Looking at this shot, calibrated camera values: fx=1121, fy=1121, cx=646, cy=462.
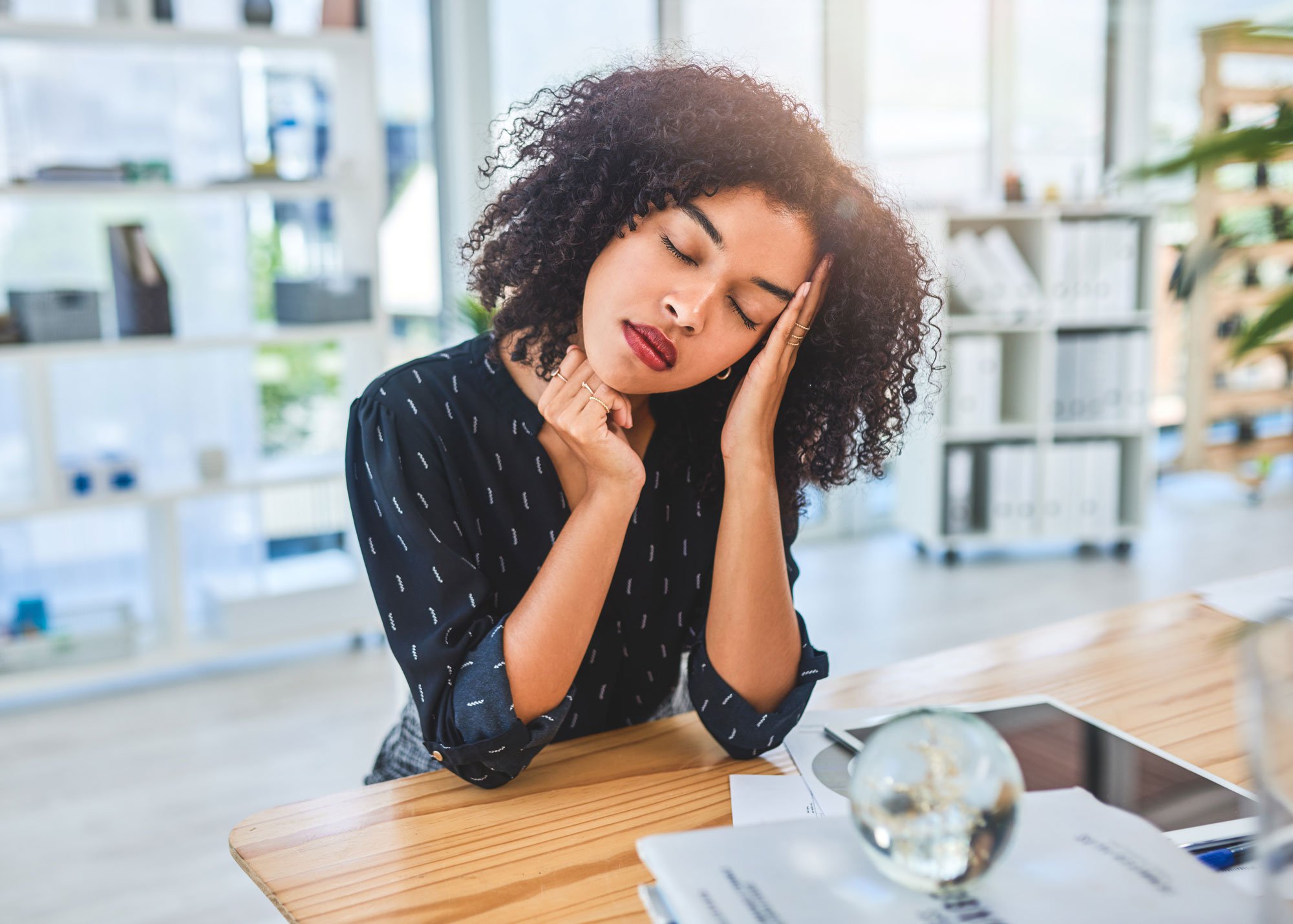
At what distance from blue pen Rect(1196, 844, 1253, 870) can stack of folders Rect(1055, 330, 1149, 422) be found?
3468 millimetres

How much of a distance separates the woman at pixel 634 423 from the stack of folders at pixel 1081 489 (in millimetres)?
3051

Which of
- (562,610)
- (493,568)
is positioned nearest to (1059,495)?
(493,568)

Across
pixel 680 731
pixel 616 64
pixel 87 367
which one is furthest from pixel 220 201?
pixel 680 731

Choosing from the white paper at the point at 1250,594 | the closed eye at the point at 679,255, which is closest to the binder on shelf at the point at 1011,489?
the white paper at the point at 1250,594

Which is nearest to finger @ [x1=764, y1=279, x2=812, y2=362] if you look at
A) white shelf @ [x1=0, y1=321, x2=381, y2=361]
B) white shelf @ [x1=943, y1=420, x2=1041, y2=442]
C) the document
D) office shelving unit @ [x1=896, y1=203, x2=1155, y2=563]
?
the document

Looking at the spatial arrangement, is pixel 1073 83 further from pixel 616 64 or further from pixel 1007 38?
pixel 616 64

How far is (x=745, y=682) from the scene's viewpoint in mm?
1019

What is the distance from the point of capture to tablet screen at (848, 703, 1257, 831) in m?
0.81

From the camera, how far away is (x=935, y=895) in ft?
1.96

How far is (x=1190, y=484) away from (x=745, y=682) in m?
4.81

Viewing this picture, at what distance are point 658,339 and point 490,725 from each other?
359 millimetres

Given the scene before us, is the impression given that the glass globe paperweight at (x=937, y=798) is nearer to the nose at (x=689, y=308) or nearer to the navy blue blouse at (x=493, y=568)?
the navy blue blouse at (x=493, y=568)

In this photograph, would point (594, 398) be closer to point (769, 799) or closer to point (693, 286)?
point (693, 286)

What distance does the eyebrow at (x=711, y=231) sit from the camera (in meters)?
0.98
